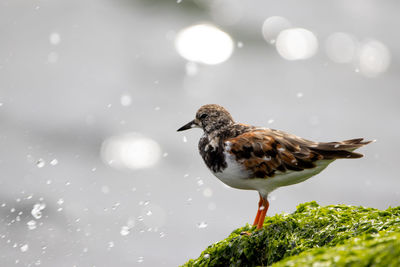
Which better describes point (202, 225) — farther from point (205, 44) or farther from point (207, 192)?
point (205, 44)

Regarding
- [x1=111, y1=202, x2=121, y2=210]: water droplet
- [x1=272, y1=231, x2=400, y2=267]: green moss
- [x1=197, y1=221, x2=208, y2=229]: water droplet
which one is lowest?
[x1=197, y1=221, x2=208, y2=229]: water droplet

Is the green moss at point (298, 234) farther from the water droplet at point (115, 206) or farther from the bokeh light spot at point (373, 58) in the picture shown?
the bokeh light spot at point (373, 58)

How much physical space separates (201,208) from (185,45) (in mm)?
6133

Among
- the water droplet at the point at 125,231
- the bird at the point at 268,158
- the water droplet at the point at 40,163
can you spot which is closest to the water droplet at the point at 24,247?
the water droplet at the point at 125,231

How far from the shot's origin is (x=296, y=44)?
52.7 feet

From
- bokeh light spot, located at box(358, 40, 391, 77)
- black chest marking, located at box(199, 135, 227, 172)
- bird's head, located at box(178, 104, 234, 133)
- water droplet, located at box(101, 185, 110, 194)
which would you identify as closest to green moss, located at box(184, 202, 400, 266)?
black chest marking, located at box(199, 135, 227, 172)

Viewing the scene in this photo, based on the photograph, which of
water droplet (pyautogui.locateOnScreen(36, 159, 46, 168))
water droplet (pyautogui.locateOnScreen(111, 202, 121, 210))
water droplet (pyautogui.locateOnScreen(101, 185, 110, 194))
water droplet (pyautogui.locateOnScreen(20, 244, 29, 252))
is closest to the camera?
water droplet (pyautogui.locateOnScreen(20, 244, 29, 252))

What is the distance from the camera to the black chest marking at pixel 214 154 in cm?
525

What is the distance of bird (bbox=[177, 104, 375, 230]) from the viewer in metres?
5.10

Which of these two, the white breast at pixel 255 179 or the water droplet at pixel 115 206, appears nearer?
the white breast at pixel 255 179

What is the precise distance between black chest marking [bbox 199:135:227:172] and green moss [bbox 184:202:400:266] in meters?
0.67

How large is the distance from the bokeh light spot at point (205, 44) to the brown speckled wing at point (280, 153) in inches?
390

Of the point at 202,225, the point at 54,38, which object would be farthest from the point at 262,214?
the point at 54,38

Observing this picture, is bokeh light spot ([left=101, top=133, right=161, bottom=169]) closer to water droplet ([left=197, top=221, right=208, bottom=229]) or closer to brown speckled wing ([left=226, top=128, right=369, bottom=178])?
water droplet ([left=197, top=221, right=208, bottom=229])
